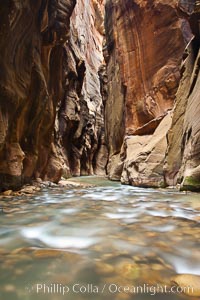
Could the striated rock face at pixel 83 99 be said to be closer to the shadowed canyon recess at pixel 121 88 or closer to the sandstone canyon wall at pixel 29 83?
the shadowed canyon recess at pixel 121 88

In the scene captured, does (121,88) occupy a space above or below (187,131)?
above

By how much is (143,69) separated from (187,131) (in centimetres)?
1141

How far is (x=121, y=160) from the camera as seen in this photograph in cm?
1814

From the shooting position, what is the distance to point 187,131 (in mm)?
8281

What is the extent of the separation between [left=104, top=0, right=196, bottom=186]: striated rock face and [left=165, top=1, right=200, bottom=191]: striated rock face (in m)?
2.33

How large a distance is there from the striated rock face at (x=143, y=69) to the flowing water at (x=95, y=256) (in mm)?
9351

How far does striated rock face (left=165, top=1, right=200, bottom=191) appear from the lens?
7.16 meters

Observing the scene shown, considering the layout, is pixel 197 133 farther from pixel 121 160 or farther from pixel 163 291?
pixel 121 160

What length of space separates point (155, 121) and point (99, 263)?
45.9ft

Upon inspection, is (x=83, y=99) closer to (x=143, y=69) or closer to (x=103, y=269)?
(x=143, y=69)

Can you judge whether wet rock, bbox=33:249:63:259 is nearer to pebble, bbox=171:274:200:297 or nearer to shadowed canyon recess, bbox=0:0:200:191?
pebble, bbox=171:274:200:297

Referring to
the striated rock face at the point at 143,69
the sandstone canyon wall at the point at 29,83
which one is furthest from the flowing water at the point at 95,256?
the striated rock face at the point at 143,69

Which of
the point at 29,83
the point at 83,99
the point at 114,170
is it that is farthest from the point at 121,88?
the point at 83,99

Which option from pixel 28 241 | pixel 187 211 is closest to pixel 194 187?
pixel 187 211
